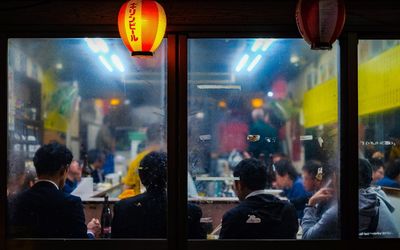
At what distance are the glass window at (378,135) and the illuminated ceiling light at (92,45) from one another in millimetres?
3118

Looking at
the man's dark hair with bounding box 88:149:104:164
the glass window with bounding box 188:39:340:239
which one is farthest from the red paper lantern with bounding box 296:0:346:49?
the man's dark hair with bounding box 88:149:104:164

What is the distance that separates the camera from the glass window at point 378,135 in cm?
495

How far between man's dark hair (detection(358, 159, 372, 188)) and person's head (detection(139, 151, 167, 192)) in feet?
7.10

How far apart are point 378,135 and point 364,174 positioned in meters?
A: 0.49

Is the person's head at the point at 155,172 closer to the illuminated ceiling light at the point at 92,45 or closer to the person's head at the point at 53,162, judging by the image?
the person's head at the point at 53,162

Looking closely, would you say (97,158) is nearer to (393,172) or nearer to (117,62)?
(117,62)

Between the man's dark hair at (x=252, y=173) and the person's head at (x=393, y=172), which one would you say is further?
the person's head at (x=393, y=172)

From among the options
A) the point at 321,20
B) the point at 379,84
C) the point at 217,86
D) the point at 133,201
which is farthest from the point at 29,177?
the point at 379,84

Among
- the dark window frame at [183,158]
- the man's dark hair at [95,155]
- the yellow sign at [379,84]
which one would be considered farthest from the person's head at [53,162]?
the man's dark hair at [95,155]

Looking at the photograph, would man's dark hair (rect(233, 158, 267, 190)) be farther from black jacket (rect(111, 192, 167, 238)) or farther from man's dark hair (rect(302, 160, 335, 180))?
black jacket (rect(111, 192, 167, 238))

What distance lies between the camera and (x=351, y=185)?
15.7ft

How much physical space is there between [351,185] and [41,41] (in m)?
3.97

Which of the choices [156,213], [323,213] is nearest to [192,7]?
[156,213]

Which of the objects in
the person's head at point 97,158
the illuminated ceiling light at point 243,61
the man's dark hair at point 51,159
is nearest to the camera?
the man's dark hair at point 51,159
